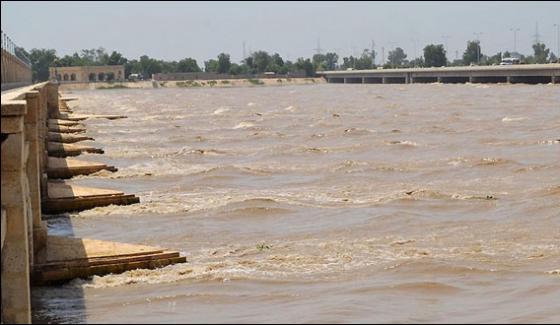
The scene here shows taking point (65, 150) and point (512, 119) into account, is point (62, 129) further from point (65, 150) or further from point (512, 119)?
point (512, 119)

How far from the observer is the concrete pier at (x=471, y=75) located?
117 metres

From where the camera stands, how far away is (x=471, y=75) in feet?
453

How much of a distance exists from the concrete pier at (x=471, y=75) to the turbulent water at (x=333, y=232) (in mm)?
78400

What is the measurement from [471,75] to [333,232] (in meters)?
122

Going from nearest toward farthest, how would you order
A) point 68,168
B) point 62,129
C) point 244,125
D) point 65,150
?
1. point 68,168
2. point 65,150
3. point 62,129
4. point 244,125

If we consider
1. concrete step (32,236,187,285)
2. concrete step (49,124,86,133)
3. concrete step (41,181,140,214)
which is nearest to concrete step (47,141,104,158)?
concrete step (49,124,86,133)

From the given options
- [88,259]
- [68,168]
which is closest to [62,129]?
[68,168]

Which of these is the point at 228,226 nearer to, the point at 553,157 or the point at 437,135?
the point at 553,157

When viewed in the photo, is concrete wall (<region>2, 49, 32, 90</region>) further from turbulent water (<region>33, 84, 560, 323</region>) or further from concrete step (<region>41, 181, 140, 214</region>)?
turbulent water (<region>33, 84, 560, 323</region>)

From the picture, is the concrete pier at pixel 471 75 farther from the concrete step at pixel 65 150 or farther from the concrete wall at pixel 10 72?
the concrete wall at pixel 10 72

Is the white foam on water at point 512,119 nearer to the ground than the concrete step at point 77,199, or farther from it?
nearer to the ground

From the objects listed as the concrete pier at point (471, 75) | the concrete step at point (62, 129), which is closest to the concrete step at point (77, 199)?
the concrete step at point (62, 129)

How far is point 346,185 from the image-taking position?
2733cm

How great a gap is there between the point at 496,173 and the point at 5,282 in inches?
810
